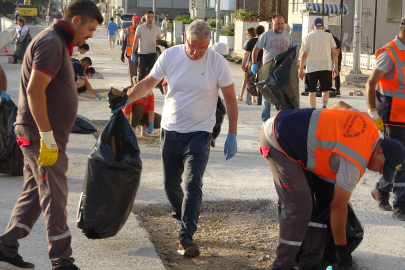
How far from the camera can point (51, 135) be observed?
132 inches

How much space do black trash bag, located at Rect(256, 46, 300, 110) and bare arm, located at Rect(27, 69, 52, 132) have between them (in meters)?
4.49

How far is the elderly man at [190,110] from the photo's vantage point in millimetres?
4227

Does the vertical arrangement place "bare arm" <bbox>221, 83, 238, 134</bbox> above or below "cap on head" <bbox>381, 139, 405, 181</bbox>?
above

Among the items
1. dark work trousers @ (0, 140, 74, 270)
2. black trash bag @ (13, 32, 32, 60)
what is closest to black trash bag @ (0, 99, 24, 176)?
dark work trousers @ (0, 140, 74, 270)

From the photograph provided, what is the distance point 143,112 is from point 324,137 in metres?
4.88

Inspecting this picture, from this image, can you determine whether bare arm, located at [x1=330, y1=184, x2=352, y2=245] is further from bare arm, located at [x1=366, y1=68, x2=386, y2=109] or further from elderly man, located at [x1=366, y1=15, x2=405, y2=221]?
bare arm, located at [x1=366, y1=68, x2=386, y2=109]

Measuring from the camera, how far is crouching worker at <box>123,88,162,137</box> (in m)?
7.86

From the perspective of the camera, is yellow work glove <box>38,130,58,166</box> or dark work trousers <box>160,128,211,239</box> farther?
dark work trousers <box>160,128,211,239</box>

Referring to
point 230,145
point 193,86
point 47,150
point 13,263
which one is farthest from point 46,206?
point 230,145

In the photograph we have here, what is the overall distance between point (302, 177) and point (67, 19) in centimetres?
181

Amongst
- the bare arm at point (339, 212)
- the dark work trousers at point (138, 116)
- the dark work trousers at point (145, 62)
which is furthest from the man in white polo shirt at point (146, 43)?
the bare arm at point (339, 212)

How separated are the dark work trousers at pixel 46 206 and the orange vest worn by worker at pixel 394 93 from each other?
10.3ft

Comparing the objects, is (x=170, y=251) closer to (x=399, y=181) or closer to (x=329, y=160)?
(x=329, y=160)

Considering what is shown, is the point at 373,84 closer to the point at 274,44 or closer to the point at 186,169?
the point at 186,169
